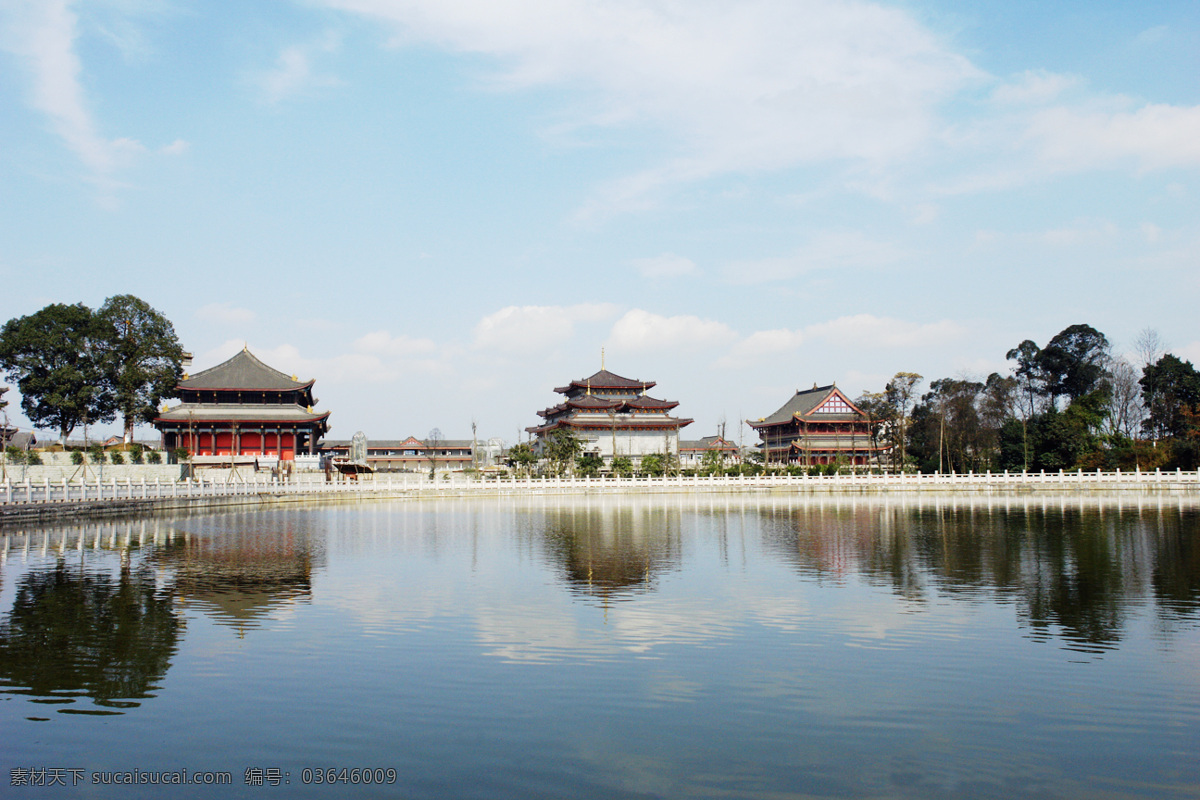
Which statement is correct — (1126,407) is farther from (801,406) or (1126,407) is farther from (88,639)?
(88,639)

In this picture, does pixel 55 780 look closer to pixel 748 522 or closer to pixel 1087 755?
pixel 1087 755

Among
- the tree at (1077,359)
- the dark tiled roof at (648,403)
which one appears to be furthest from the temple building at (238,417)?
the tree at (1077,359)

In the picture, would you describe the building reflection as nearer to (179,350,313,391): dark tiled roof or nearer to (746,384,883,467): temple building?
(179,350,313,391): dark tiled roof

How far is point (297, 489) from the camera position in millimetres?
47719

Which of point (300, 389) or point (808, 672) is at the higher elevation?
point (300, 389)

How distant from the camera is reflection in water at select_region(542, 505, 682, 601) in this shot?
56.2ft

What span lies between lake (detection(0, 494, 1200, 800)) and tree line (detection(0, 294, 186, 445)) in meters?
37.3

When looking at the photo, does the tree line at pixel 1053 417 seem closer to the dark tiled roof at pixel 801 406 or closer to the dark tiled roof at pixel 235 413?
the dark tiled roof at pixel 801 406

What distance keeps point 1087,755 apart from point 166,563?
757 inches

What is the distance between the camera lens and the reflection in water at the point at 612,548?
17141 mm

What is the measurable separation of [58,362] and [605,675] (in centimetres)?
5558

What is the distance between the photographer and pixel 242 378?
204 ft

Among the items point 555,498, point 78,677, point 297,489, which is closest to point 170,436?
point 297,489

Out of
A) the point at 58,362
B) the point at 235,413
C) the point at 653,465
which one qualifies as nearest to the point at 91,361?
the point at 58,362
